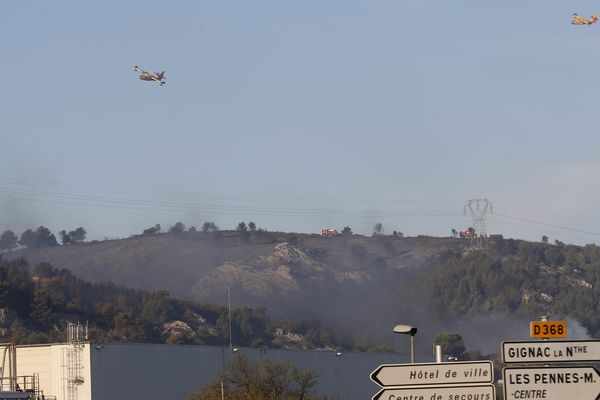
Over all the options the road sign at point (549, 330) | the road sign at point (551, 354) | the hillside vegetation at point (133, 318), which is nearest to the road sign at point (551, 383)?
the road sign at point (551, 354)

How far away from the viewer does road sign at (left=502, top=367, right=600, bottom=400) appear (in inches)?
795

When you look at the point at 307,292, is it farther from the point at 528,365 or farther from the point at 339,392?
the point at 528,365

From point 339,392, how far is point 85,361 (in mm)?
23521

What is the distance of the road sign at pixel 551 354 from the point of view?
20375 mm

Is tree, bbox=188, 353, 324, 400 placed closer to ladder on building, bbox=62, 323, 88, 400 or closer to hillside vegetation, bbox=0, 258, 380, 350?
ladder on building, bbox=62, 323, 88, 400

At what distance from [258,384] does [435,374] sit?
44257 mm

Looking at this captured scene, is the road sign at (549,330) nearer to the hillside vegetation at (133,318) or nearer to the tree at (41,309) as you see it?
the hillside vegetation at (133,318)

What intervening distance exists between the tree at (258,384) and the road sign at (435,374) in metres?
39.7

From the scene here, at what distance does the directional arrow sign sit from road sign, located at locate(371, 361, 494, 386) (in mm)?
98

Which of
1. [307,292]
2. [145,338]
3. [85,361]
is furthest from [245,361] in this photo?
[307,292]

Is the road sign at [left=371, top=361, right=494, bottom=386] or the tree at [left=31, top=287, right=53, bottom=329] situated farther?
the tree at [left=31, top=287, right=53, bottom=329]

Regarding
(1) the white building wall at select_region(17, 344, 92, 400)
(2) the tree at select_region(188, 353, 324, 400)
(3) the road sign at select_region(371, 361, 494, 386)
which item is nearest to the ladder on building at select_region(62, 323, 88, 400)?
(1) the white building wall at select_region(17, 344, 92, 400)

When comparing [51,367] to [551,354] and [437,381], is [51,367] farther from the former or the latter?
[551,354]

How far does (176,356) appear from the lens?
268 feet
